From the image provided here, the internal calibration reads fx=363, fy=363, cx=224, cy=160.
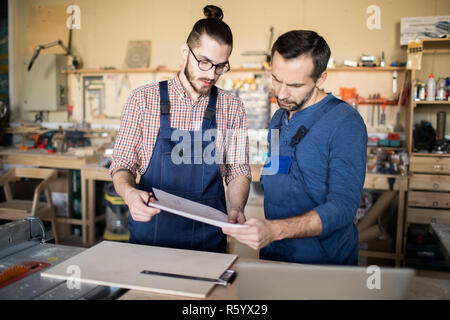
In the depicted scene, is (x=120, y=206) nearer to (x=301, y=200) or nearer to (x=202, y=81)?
(x=202, y=81)

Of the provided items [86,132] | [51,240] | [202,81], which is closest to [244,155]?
[202,81]

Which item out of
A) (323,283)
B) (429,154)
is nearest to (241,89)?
(429,154)

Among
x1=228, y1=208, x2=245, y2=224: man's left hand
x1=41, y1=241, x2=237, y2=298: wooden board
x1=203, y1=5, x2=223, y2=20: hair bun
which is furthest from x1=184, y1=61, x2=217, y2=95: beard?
x1=41, y1=241, x2=237, y2=298: wooden board

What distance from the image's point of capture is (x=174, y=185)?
1620mm

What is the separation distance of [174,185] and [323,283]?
874 mm

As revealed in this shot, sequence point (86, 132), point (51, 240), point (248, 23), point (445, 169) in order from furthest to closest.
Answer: point (86, 132)
point (248, 23)
point (445, 169)
point (51, 240)

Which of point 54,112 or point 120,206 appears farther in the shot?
point 54,112

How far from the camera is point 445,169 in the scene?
3490mm

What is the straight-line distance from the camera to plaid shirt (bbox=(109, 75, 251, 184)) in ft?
5.32

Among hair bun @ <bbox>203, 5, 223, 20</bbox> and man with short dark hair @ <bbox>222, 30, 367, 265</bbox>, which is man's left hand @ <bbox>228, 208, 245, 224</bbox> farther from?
hair bun @ <bbox>203, 5, 223, 20</bbox>

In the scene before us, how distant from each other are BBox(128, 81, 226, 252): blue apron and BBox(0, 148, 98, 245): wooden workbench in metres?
2.59

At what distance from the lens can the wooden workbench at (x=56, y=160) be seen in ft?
13.2

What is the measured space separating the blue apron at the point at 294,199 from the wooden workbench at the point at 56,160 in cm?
303
